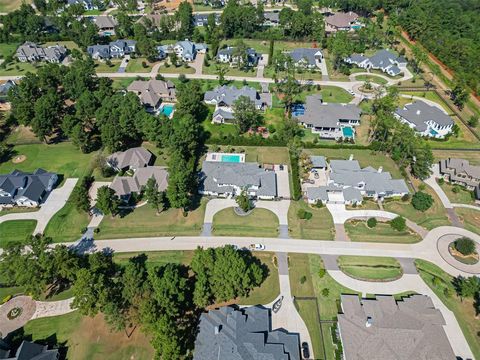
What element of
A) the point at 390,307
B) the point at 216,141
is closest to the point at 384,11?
the point at 216,141

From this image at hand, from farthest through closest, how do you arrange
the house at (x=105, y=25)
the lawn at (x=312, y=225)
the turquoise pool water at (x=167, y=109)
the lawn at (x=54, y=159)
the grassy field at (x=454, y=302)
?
the house at (x=105, y=25)
the turquoise pool water at (x=167, y=109)
the lawn at (x=54, y=159)
the lawn at (x=312, y=225)
the grassy field at (x=454, y=302)

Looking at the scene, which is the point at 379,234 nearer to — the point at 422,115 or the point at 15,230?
the point at 422,115

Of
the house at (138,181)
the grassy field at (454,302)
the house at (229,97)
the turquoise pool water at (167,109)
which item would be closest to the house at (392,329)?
the grassy field at (454,302)

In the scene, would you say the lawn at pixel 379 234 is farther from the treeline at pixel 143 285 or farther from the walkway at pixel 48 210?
the walkway at pixel 48 210

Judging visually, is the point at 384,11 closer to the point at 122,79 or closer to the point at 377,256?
the point at 122,79

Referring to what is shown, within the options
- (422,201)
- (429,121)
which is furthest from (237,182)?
(429,121)

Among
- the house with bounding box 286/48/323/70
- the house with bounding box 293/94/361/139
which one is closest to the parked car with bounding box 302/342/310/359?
the house with bounding box 293/94/361/139
